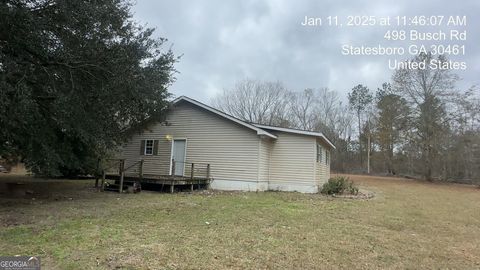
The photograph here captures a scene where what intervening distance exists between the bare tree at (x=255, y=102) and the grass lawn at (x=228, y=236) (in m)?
32.9

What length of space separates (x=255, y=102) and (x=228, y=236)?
37363mm

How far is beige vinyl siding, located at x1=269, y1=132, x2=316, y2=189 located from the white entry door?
4294mm

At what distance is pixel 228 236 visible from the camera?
6.12m

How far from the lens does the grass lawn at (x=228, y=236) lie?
4.75m

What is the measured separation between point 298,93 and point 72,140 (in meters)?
38.7

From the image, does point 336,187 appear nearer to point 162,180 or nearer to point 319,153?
point 319,153

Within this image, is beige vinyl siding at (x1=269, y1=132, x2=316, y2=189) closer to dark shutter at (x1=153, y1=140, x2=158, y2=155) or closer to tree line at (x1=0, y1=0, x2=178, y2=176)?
dark shutter at (x1=153, y1=140, x2=158, y2=155)

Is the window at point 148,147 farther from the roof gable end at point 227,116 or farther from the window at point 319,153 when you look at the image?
the window at point 319,153

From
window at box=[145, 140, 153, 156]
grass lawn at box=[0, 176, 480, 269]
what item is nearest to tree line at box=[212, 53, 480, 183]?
grass lawn at box=[0, 176, 480, 269]

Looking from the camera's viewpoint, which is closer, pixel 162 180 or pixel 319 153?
pixel 162 180

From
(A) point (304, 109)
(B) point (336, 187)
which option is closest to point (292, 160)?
(B) point (336, 187)

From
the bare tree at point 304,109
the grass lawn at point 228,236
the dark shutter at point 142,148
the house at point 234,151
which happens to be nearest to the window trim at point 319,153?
the house at point 234,151

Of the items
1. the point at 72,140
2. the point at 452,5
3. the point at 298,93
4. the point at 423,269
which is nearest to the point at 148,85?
the point at 72,140

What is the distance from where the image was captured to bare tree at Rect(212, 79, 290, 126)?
42.8m
